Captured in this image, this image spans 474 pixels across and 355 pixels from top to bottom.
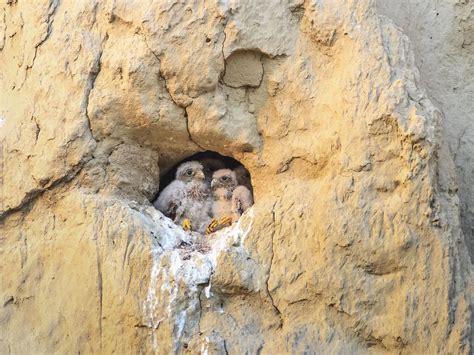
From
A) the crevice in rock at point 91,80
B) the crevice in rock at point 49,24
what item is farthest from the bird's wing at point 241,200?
the crevice in rock at point 49,24

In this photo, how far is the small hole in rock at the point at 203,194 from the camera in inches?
176

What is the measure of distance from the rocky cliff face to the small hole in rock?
366 millimetres

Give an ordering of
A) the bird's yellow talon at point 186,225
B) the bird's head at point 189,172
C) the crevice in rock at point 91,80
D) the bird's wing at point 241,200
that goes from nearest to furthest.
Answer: the crevice in rock at point 91,80 < the bird's yellow talon at point 186,225 < the bird's wing at point 241,200 < the bird's head at point 189,172

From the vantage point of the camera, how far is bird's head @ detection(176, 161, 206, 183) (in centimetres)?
464

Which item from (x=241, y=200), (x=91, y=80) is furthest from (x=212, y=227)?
(x=91, y=80)

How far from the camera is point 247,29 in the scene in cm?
390

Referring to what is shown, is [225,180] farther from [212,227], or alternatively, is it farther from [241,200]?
[212,227]

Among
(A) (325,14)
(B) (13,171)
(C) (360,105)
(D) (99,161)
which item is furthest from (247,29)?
(B) (13,171)

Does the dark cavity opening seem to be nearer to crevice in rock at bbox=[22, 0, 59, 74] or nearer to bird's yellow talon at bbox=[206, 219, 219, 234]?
bird's yellow talon at bbox=[206, 219, 219, 234]

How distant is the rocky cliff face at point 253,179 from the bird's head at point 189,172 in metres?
0.44

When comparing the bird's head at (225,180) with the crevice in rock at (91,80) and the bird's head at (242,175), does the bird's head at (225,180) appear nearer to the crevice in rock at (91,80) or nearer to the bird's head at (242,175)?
the bird's head at (242,175)

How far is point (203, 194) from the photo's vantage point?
4.72 m

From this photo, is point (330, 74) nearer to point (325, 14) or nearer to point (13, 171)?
point (325, 14)

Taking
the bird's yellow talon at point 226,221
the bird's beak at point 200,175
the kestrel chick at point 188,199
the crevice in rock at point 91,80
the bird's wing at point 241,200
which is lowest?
the kestrel chick at point 188,199
